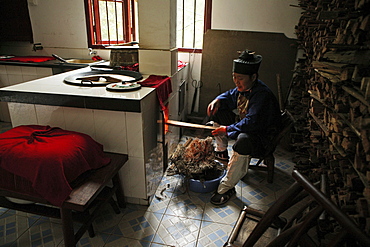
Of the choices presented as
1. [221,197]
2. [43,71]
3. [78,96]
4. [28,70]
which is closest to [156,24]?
[78,96]

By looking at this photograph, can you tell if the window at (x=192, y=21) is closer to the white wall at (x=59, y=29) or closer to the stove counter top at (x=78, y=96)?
the white wall at (x=59, y=29)

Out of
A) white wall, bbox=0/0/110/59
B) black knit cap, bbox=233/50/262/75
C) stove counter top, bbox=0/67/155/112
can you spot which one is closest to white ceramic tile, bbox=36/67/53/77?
white wall, bbox=0/0/110/59

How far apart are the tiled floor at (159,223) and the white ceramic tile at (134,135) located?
0.54 m

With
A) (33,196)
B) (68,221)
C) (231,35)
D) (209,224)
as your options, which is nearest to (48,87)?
(33,196)

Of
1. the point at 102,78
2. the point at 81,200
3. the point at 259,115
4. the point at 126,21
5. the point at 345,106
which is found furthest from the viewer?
the point at 126,21

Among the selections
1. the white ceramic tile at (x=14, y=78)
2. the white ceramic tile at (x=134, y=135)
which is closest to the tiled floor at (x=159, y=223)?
the white ceramic tile at (x=134, y=135)

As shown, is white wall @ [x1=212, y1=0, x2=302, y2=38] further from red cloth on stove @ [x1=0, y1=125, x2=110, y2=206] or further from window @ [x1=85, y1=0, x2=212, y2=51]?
red cloth on stove @ [x1=0, y1=125, x2=110, y2=206]

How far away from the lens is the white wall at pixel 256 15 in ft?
11.5

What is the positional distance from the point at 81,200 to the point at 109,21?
3.28 meters

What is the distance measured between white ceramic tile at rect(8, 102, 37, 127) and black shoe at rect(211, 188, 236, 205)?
5.60 ft

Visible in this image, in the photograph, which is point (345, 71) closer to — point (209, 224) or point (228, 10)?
point (209, 224)

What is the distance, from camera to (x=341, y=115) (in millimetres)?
1681

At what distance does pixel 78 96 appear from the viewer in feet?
6.44

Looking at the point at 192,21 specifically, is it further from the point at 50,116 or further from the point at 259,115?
the point at 50,116
